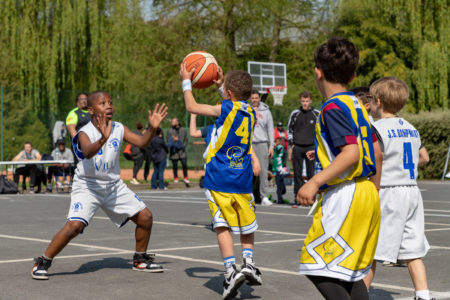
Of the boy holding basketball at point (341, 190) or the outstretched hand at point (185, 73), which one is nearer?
the boy holding basketball at point (341, 190)

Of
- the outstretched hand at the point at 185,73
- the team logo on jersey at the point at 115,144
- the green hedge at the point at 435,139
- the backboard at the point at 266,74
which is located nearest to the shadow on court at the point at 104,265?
the team logo on jersey at the point at 115,144

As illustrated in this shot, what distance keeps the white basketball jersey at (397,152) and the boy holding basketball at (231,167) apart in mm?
1155

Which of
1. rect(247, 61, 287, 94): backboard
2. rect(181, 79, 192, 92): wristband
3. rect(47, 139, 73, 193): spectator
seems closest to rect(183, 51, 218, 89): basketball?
rect(181, 79, 192, 92): wristband

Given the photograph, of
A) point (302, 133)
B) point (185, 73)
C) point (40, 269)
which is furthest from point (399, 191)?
point (302, 133)

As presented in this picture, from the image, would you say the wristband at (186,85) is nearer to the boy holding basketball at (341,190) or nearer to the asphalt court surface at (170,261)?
the asphalt court surface at (170,261)

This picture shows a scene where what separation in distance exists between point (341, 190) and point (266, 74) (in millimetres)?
28921

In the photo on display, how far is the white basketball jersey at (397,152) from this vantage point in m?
5.73

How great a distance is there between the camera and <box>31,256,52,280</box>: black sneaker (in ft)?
21.9

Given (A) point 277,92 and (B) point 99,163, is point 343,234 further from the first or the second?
(A) point 277,92

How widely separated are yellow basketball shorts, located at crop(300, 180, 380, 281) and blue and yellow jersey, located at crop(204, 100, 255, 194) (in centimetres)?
206

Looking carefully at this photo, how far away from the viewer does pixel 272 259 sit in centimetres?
779

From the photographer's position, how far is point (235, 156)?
6.41 meters

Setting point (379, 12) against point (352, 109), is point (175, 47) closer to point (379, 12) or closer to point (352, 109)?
point (379, 12)

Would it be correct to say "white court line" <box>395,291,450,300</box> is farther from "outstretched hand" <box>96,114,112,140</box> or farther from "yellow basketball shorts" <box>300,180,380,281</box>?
"outstretched hand" <box>96,114,112,140</box>
